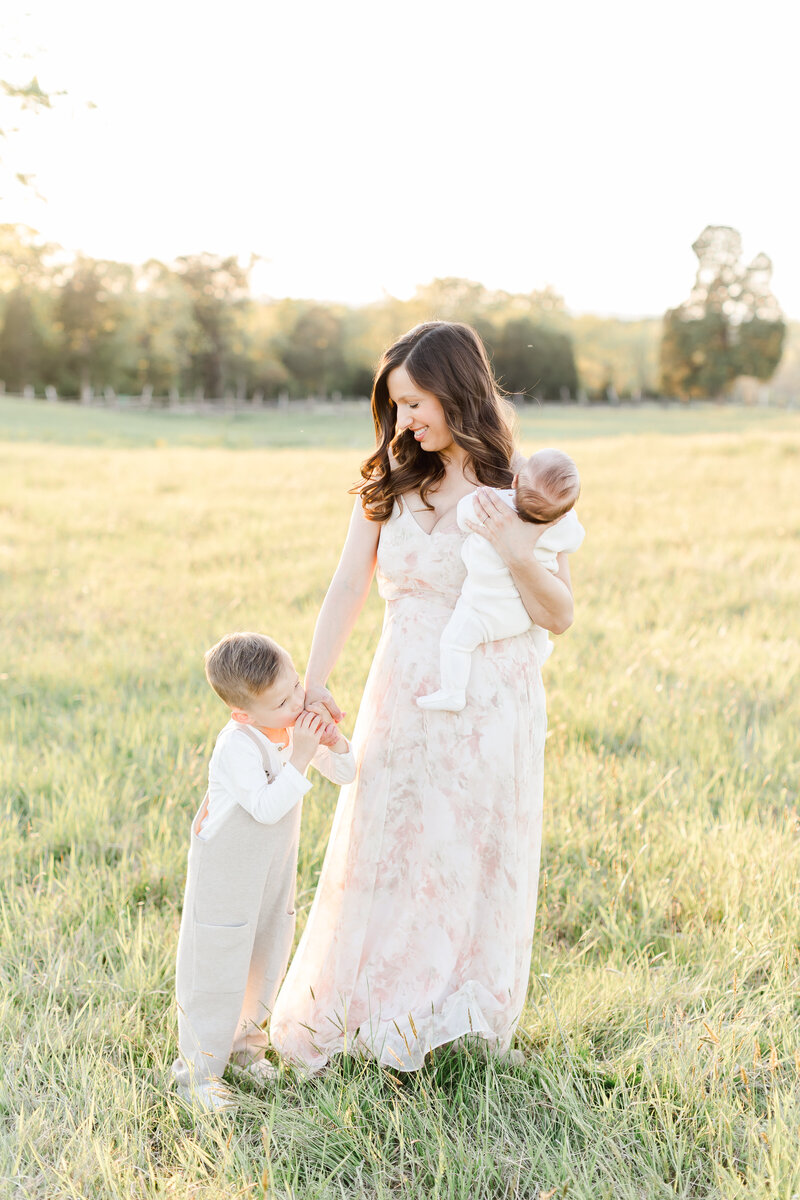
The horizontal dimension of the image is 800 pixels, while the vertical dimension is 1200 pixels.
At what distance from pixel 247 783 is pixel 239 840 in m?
0.18

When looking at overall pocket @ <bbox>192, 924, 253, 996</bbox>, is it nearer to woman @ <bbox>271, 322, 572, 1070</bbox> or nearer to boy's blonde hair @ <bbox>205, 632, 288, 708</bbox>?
woman @ <bbox>271, 322, 572, 1070</bbox>

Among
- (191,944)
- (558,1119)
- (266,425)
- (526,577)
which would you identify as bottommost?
(558,1119)

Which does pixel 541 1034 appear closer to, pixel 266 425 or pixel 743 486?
pixel 743 486

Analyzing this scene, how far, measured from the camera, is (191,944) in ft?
8.05

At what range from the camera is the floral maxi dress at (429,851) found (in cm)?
252

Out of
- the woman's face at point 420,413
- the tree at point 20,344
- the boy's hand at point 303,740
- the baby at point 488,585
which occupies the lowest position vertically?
the boy's hand at point 303,740

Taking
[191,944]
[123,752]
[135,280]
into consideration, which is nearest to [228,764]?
[191,944]

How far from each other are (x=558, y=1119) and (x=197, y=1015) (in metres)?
1.05

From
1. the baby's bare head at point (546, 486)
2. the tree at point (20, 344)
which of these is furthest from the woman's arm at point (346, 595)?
the tree at point (20, 344)

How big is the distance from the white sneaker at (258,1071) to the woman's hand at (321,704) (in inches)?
42.6

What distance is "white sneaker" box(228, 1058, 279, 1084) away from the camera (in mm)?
2604

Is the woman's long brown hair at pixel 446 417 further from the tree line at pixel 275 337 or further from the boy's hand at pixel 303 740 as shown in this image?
the tree line at pixel 275 337

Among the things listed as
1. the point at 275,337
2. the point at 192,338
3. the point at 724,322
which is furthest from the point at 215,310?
the point at 724,322

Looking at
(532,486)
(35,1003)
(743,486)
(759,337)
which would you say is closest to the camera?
(532,486)
